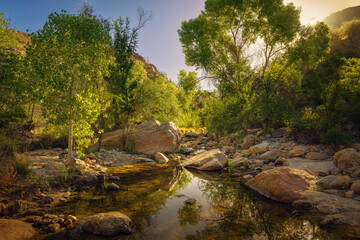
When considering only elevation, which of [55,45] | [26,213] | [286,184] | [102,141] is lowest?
[286,184]

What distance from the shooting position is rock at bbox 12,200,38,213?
480 cm

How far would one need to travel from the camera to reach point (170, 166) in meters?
11.2

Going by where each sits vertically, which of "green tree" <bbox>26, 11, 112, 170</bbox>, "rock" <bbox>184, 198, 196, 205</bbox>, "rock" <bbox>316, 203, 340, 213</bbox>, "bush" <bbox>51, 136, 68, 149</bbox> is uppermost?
"green tree" <bbox>26, 11, 112, 170</bbox>

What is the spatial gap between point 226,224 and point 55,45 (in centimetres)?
783

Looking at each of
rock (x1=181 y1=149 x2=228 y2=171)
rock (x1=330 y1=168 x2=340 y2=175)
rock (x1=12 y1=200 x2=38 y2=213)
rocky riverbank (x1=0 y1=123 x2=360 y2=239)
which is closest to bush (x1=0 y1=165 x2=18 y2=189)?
rocky riverbank (x1=0 y1=123 x2=360 y2=239)

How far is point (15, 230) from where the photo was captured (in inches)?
156

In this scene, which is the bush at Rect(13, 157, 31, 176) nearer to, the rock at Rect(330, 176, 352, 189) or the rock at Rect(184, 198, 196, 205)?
the rock at Rect(184, 198, 196, 205)

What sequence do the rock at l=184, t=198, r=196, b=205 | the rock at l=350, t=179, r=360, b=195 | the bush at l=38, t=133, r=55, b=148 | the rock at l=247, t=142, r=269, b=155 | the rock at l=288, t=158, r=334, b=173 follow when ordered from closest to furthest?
the rock at l=350, t=179, r=360, b=195 → the rock at l=184, t=198, r=196, b=205 → the rock at l=288, t=158, r=334, b=173 → the rock at l=247, t=142, r=269, b=155 → the bush at l=38, t=133, r=55, b=148

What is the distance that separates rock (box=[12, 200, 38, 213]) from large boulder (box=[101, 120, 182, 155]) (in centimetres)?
913

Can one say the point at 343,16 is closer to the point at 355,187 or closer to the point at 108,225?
the point at 355,187

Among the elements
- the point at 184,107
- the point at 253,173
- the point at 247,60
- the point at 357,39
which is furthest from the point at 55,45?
the point at 357,39

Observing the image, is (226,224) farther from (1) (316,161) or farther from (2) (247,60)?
(2) (247,60)

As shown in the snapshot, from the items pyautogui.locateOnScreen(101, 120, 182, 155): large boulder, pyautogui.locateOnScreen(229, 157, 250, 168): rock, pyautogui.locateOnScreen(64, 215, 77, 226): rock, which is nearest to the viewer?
pyautogui.locateOnScreen(64, 215, 77, 226): rock

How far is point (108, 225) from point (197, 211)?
243 cm
